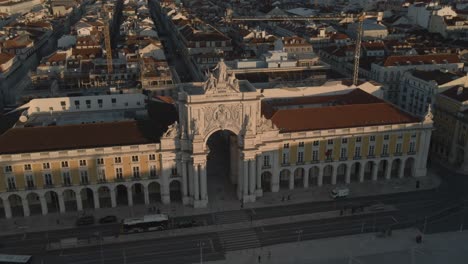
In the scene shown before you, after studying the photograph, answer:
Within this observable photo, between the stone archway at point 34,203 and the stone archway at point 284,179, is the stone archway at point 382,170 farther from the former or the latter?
the stone archway at point 34,203

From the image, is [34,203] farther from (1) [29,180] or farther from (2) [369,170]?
(2) [369,170]

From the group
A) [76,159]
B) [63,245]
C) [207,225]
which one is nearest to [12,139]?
[76,159]

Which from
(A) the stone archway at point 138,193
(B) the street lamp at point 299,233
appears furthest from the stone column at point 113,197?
(B) the street lamp at point 299,233

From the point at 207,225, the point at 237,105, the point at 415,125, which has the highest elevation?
the point at 237,105

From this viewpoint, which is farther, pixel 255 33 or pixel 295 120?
pixel 255 33

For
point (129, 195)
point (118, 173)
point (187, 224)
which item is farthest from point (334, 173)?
point (118, 173)

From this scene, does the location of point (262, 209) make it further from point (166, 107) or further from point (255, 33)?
point (255, 33)
